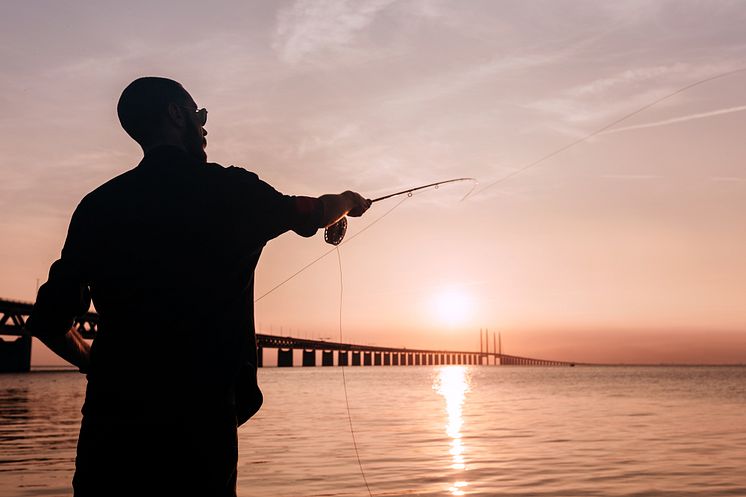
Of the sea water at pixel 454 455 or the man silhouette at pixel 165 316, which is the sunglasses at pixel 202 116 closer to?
the man silhouette at pixel 165 316

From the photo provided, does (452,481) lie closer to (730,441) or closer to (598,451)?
(598,451)

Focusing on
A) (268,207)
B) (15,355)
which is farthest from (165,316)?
(15,355)

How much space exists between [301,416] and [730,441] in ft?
50.1

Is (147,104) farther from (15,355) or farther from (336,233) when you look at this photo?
(15,355)

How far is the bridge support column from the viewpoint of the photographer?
99.8m

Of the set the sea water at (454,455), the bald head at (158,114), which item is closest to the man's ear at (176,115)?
the bald head at (158,114)

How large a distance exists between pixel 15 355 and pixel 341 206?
109 meters

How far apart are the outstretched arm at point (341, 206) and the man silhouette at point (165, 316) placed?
8.2 inches

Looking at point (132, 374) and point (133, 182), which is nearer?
point (132, 374)

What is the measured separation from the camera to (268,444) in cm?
2002

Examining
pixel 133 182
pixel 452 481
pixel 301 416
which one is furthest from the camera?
pixel 301 416

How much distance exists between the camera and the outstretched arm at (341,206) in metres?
3.02

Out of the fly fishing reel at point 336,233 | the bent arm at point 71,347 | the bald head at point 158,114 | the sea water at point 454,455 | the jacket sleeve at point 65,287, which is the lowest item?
the sea water at point 454,455

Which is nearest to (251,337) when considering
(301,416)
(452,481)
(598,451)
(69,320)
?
(69,320)
